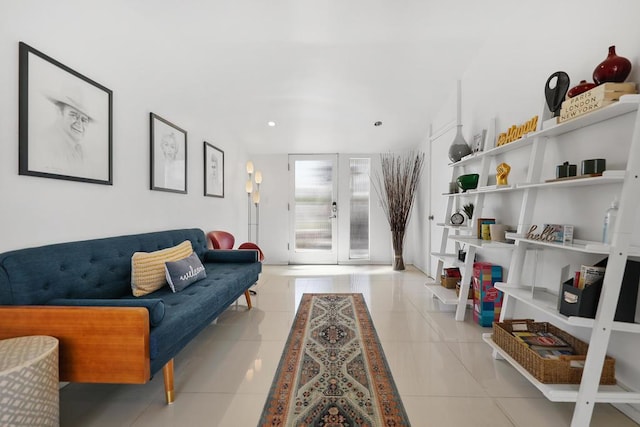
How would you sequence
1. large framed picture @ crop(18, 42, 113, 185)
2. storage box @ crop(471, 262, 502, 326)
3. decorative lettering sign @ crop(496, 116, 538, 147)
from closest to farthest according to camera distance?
large framed picture @ crop(18, 42, 113, 185), decorative lettering sign @ crop(496, 116, 538, 147), storage box @ crop(471, 262, 502, 326)

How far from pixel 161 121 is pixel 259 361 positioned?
2.36 metres

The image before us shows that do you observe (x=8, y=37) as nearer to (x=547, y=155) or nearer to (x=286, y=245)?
(x=547, y=155)

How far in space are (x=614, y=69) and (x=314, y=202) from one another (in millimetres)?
4414

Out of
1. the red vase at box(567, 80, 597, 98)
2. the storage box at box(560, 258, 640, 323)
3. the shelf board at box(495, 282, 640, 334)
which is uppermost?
the red vase at box(567, 80, 597, 98)

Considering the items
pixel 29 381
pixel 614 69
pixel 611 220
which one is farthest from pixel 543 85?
pixel 29 381

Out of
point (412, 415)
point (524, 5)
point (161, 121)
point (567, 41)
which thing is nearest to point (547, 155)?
point (567, 41)

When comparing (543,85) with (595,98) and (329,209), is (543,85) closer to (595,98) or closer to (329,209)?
(595,98)

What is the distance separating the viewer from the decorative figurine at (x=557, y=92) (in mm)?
1883

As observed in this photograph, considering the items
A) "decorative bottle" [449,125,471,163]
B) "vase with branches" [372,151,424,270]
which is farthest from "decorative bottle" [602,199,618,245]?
"vase with branches" [372,151,424,270]

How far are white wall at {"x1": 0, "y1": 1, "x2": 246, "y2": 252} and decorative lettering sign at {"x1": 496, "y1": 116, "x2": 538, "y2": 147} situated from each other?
3001 millimetres

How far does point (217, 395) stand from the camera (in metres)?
1.70

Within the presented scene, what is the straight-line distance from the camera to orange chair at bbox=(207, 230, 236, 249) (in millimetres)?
3777

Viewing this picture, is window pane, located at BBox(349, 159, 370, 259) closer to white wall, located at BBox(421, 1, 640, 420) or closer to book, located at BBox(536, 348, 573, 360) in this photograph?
white wall, located at BBox(421, 1, 640, 420)

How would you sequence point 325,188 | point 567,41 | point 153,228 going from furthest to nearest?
point 325,188 < point 153,228 < point 567,41
